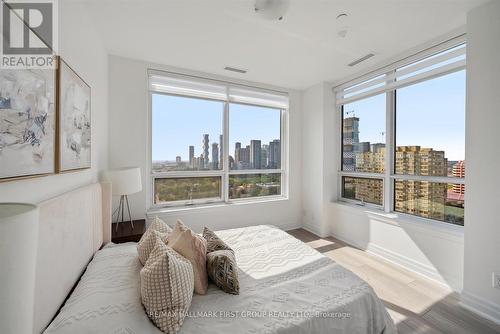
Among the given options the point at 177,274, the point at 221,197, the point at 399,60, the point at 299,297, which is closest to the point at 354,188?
the point at 399,60

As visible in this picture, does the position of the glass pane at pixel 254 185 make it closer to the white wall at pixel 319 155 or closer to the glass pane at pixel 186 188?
the glass pane at pixel 186 188

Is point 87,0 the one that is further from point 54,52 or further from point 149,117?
→ point 149,117

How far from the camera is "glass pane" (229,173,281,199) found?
3.71 metres

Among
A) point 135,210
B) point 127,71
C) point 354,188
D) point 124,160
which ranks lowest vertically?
point 135,210

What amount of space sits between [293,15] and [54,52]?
1.84m

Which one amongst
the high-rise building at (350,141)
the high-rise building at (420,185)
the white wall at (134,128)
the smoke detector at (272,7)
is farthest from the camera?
the high-rise building at (350,141)

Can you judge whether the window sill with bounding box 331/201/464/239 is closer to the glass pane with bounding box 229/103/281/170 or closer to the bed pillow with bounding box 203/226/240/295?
the glass pane with bounding box 229/103/281/170

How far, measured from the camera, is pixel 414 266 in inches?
98.7

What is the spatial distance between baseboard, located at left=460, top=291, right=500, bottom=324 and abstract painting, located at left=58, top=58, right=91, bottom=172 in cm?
335

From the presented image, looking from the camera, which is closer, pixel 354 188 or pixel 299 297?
pixel 299 297

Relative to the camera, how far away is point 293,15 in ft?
6.47

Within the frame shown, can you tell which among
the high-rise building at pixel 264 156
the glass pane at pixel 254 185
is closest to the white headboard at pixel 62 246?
the glass pane at pixel 254 185

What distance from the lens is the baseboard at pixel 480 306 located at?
70.0 inches

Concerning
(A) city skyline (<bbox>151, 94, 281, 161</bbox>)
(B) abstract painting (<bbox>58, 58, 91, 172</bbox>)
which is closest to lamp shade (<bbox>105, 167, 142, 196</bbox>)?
(B) abstract painting (<bbox>58, 58, 91, 172</bbox>)
